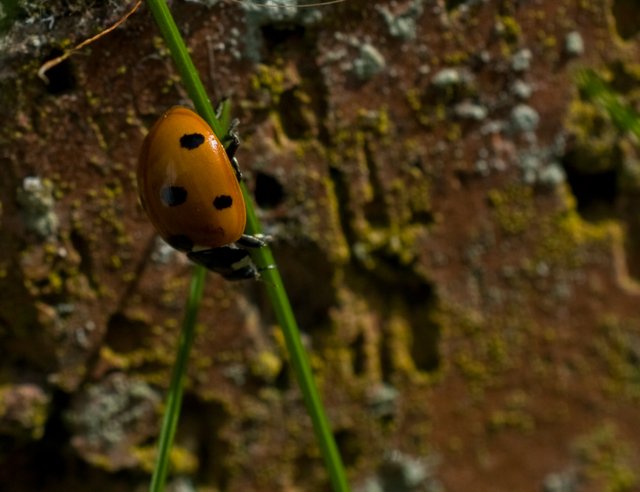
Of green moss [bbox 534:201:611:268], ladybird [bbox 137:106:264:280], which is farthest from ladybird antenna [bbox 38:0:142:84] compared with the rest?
green moss [bbox 534:201:611:268]

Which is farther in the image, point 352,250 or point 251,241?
point 352,250

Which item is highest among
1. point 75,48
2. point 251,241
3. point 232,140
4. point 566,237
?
point 75,48

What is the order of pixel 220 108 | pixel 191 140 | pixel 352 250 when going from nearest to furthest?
pixel 191 140
pixel 220 108
pixel 352 250

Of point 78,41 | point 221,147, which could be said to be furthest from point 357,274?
point 78,41

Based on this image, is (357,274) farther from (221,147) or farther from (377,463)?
(221,147)

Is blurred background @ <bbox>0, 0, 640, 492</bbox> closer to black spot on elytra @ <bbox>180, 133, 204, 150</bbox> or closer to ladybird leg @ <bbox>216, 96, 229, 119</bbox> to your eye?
ladybird leg @ <bbox>216, 96, 229, 119</bbox>

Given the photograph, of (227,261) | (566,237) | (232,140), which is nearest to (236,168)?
(232,140)

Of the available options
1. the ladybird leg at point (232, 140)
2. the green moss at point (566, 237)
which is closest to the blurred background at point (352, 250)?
the green moss at point (566, 237)

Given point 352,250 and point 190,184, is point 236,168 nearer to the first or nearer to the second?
point 190,184

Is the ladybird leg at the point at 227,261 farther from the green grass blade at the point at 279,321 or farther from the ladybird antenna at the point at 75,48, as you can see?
the ladybird antenna at the point at 75,48
